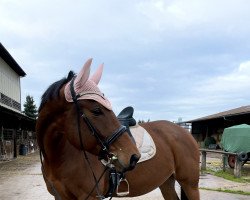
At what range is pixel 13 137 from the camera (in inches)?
1004

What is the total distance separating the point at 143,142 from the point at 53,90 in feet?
5.26

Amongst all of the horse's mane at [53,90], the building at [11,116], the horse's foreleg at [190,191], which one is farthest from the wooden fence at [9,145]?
the horse's mane at [53,90]

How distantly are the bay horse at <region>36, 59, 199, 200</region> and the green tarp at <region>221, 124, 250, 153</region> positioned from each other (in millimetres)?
10648

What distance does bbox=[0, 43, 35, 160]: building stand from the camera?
71.3 ft

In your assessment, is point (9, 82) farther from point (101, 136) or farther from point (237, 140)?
point (101, 136)

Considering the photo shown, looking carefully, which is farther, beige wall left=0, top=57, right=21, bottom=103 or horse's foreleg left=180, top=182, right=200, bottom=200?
beige wall left=0, top=57, right=21, bottom=103

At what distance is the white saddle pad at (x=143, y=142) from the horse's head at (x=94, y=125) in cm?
149

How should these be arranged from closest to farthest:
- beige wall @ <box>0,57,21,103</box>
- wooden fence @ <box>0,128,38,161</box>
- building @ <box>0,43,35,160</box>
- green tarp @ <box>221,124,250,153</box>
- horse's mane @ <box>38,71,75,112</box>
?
horse's mane @ <box>38,71,75,112</box>, green tarp @ <box>221,124,250,153</box>, wooden fence @ <box>0,128,38,161</box>, building @ <box>0,43,35,160</box>, beige wall @ <box>0,57,21,103</box>

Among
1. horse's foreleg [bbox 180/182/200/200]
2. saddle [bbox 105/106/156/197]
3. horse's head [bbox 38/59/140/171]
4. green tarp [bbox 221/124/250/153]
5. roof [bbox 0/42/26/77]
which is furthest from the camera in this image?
roof [bbox 0/42/26/77]

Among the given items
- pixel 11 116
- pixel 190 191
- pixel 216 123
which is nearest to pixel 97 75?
pixel 190 191

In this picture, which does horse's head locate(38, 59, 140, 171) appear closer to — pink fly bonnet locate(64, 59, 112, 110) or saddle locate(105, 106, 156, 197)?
pink fly bonnet locate(64, 59, 112, 110)

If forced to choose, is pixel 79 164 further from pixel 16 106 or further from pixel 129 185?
pixel 16 106

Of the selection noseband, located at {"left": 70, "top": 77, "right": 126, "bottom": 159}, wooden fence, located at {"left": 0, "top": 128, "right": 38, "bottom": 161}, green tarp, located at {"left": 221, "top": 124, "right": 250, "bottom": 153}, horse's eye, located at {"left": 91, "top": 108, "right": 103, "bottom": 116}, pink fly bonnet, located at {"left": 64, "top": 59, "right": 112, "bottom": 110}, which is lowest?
wooden fence, located at {"left": 0, "top": 128, "right": 38, "bottom": 161}

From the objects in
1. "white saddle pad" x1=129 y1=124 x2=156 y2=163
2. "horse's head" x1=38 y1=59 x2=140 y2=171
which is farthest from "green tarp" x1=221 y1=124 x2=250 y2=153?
"horse's head" x1=38 y1=59 x2=140 y2=171
